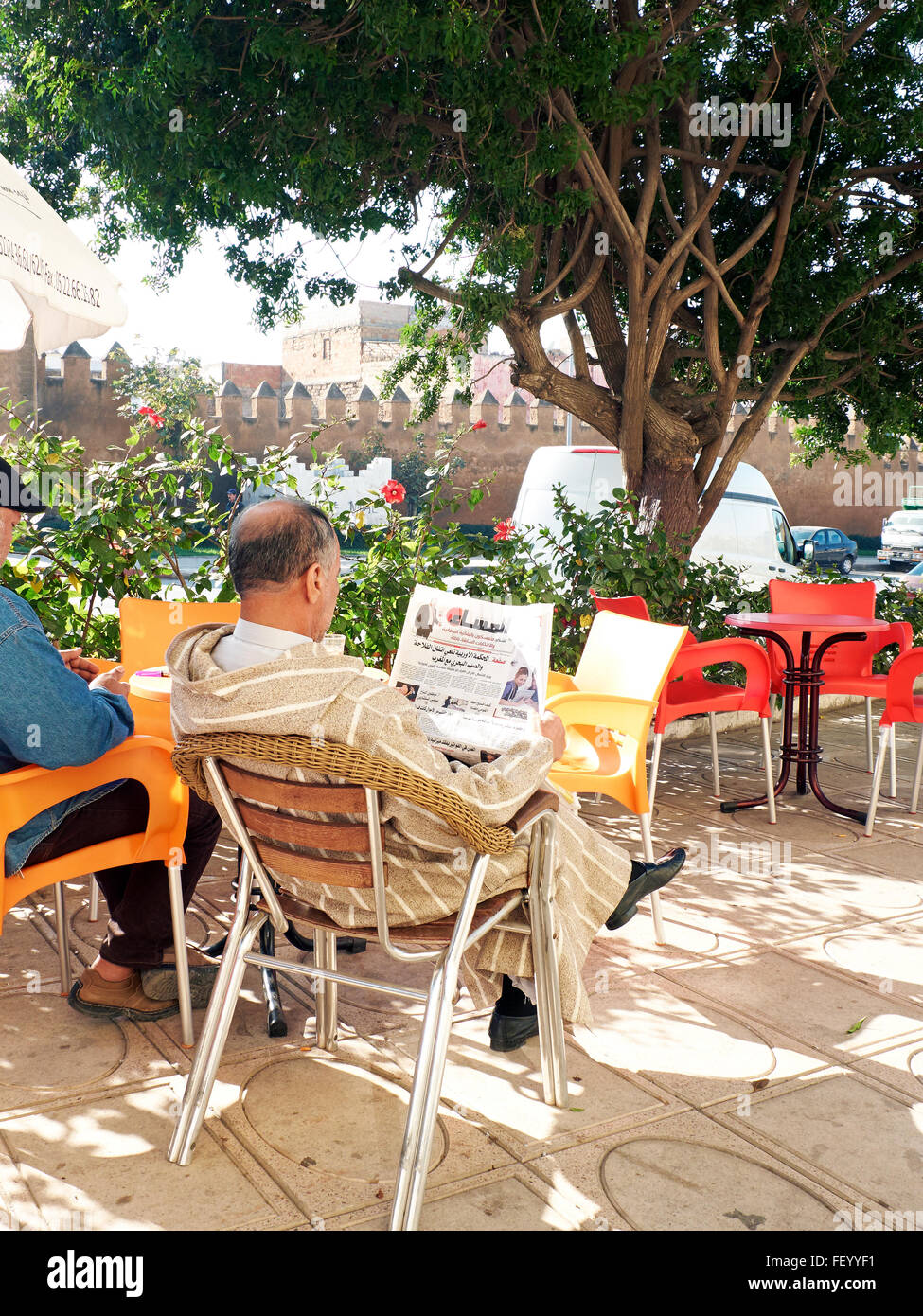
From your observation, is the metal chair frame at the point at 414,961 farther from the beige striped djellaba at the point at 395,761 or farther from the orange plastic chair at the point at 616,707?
the orange plastic chair at the point at 616,707

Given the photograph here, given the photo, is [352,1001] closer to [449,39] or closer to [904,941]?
[904,941]

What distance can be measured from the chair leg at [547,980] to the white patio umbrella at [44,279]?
2934 millimetres

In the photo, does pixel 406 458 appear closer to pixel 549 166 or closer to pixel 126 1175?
pixel 549 166

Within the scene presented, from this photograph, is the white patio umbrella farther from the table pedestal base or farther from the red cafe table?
the table pedestal base

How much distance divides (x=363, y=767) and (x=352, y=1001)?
140 centimetres

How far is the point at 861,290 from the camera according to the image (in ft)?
27.0

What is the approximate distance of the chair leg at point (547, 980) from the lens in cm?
247

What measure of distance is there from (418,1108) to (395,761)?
65 cm

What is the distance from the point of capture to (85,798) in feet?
9.17

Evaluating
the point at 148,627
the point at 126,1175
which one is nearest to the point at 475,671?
the point at 126,1175

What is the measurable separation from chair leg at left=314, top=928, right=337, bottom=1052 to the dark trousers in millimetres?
472

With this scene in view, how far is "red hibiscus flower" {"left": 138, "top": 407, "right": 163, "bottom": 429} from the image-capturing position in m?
4.99

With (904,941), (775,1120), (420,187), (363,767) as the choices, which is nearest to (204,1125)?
(363,767)

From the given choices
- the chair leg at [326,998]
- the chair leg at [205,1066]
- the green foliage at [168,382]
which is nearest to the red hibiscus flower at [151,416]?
the chair leg at [326,998]
